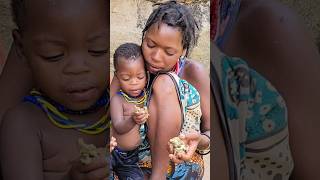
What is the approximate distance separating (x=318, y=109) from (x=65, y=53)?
2.99 feet

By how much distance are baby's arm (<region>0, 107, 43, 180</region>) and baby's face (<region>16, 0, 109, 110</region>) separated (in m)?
0.12

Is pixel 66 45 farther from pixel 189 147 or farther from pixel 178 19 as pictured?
pixel 189 147

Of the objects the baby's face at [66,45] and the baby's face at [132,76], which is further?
the baby's face at [132,76]

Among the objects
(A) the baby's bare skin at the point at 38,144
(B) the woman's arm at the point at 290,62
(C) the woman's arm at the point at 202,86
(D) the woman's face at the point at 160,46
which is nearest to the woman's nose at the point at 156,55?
(D) the woman's face at the point at 160,46

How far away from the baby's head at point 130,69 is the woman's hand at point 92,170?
0.82ft

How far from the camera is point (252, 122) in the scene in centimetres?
252

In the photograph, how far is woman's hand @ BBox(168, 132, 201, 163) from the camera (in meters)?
2.50

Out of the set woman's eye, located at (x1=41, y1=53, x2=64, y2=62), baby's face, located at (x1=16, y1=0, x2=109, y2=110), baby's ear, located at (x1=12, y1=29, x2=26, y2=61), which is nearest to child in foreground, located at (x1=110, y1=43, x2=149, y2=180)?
baby's face, located at (x1=16, y1=0, x2=109, y2=110)

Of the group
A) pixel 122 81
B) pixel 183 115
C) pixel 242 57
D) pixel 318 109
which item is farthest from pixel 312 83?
pixel 122 81

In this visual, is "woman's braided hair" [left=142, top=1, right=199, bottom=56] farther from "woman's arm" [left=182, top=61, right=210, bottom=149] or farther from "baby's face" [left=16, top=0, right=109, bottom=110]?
"baby's face" [left=16, top=0, right=109, bottom=110]

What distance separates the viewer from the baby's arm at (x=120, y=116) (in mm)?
2496

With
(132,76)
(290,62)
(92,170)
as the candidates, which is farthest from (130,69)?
(290,62)

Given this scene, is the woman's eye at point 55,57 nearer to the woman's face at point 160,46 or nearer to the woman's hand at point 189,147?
the woman's face at point 160,46

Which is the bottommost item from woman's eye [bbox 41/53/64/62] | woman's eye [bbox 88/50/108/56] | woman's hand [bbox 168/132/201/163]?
woman's hand [bbox 168/132/201/163]
